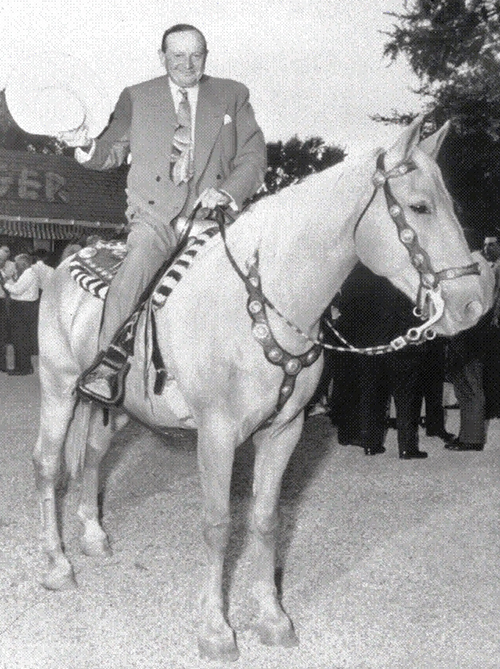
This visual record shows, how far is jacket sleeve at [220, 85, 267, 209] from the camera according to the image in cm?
493

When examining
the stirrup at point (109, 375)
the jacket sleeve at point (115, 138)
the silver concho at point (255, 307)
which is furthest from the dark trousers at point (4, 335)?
the silver concho at point (255, 307)

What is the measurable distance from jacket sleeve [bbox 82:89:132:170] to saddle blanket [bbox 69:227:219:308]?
1.91 feet

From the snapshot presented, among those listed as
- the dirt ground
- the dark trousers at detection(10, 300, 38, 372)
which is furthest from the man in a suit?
the dark trousers at detection(10, 300, 38, 372)

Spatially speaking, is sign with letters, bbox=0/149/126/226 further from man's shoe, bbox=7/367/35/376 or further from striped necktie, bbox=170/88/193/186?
striped necktie, bbox=170/88/193/186

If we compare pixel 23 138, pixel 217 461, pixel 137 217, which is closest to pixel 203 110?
pixel 137 217

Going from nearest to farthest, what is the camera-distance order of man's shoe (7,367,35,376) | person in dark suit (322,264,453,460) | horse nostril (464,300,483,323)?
horse nostril (464,300,483,323), person in dark suit (322,264,453,460), man's shoe (7,367,35,376)

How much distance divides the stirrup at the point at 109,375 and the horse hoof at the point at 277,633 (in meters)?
1.44

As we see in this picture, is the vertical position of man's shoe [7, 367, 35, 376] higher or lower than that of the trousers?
lower

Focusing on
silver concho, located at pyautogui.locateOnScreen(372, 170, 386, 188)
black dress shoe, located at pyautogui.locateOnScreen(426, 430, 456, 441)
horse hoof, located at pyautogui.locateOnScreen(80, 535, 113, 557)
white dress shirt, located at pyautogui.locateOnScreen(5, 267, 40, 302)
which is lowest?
white dress shirt, located at pyautogui.locateOnScreen(5, 267, 40, 302)

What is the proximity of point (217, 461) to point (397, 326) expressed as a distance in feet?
18.1

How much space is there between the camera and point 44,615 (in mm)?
4984

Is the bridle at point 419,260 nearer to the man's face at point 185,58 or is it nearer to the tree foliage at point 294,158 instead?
the man's face at point 185,58

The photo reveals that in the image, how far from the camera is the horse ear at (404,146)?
13.0 ft

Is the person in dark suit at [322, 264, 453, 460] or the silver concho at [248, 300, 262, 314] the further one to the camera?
the person in dark suit at [322, 264, 453, 460]
